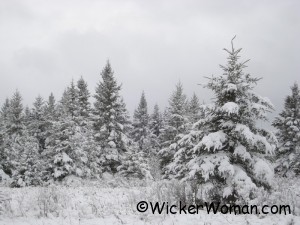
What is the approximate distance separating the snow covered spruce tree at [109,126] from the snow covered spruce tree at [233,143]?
16.6 metres

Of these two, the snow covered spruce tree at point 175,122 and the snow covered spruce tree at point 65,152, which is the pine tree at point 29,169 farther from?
the snow covered spruce tree at point 175,122

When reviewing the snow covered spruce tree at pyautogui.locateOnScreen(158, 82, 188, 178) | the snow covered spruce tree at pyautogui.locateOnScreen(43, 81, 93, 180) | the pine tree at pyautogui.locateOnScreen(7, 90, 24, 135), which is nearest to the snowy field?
the snow covered spruce tree at pyautogui.locateOnScreen(43, 81, 93, 180)

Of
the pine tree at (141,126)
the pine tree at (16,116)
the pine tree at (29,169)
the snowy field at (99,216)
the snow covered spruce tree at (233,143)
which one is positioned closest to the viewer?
→ the snowy field at (99,216)

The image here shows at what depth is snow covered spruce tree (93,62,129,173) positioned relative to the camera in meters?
28.6

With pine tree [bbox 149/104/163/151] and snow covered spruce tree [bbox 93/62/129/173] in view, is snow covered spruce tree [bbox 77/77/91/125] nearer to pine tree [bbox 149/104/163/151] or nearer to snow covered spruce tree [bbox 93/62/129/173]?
snow covered spruce tree [bbox 93/62/129/173]

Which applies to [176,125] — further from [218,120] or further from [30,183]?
[218,120]

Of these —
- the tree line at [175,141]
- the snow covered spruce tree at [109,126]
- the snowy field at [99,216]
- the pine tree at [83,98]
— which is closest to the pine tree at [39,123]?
the tree line at [175,141]

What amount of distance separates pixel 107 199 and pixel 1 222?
4.64 m

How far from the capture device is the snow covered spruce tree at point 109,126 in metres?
28.6

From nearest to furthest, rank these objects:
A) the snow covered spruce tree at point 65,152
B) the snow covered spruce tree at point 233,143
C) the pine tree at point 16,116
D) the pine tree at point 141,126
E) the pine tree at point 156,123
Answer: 1. the snow covered spruce tree at point 233,143
2. the snow covered spruce tree at point 65,152
3. the pine tree at point 16,116
4. the pine tree at point 141,126
5. the pine tree at point 156,123

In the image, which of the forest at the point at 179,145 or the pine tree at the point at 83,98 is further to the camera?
the pine tree at the point at 83,98

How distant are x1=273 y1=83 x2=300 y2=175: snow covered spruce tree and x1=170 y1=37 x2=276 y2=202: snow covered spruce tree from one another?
1768 cm

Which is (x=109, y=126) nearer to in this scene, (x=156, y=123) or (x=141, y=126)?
(x=141, y=126)

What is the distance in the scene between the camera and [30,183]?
22203mm
